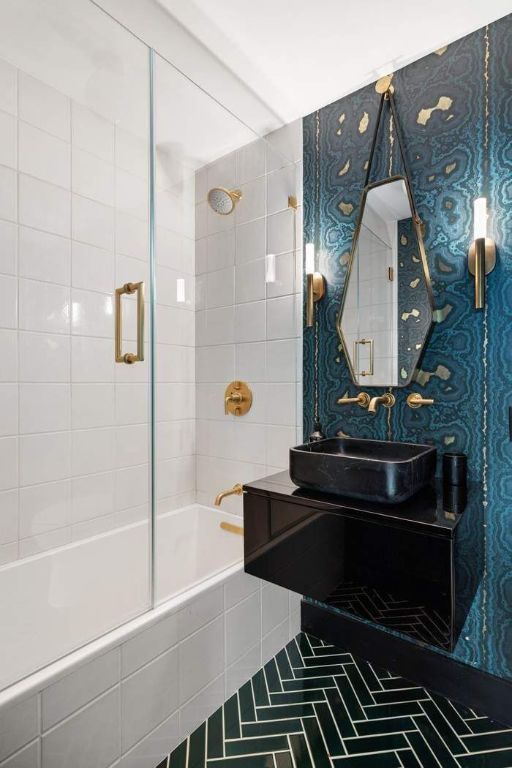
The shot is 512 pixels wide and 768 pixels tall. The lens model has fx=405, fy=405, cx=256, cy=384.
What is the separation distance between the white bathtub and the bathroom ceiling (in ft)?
6.87

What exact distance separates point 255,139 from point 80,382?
1.46m

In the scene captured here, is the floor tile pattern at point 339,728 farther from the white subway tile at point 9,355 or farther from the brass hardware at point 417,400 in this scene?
the white subway tile at point 9,355

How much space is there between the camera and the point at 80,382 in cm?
186

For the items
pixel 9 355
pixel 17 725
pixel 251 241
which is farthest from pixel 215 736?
pixel 251 241

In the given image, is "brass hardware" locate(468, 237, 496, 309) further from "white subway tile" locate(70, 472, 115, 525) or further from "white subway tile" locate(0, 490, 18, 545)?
"white subway tile" locate(0, 490, 18, 545)

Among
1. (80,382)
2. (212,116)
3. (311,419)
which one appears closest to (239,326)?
(311,419)

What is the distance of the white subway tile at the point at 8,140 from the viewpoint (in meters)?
1.61

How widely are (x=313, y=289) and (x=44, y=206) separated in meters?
1.22

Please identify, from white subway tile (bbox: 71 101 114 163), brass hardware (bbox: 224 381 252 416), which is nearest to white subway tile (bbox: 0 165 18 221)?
white subway tile (bbox: 71 101 114 163)

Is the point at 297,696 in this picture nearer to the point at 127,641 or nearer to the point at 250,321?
the point at 127,641

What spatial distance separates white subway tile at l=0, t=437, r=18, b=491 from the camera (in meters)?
1.63

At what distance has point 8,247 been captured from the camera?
64.4 inches

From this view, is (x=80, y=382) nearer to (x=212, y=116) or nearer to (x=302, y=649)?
(x=212, y=116)

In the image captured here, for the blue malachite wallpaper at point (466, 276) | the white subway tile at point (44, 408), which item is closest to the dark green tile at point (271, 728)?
the blue malachite wallpaper at point (466, 276)
